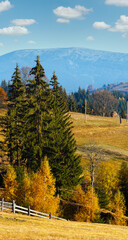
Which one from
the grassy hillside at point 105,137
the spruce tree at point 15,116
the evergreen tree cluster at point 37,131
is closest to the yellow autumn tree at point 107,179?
the evergreen tree cluster at point 37,131

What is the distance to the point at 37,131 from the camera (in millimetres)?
32969

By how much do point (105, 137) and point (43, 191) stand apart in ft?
175

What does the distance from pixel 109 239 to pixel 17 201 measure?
18833mm

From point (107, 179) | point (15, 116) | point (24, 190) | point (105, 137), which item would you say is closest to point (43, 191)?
point (24, 190)

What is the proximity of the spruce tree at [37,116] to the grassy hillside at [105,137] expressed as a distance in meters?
26.0

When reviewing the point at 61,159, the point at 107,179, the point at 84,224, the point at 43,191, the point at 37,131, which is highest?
the point at 37,131

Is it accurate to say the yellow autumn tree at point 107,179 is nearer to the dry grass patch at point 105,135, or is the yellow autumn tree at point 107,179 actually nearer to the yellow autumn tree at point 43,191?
the yellow autumn tree at point 43,191

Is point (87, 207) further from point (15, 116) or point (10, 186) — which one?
point (15, 116)

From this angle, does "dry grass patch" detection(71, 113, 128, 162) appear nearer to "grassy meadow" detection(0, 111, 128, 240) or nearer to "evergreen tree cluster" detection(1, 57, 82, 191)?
"grassy meadow" detection(0, 111, 128, 240)

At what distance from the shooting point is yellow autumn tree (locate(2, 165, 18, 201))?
32.7m

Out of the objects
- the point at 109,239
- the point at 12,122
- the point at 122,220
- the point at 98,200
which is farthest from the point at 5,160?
the point at 109,239

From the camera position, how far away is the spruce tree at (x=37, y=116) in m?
31.4

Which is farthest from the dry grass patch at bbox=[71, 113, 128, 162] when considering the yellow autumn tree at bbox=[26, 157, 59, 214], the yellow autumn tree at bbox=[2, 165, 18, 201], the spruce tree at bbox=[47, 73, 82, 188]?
the yellow autumn tree at bbox=[2, 165, 18, 201]

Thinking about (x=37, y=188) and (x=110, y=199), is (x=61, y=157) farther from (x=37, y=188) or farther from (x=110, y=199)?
(x=110, y=199)
